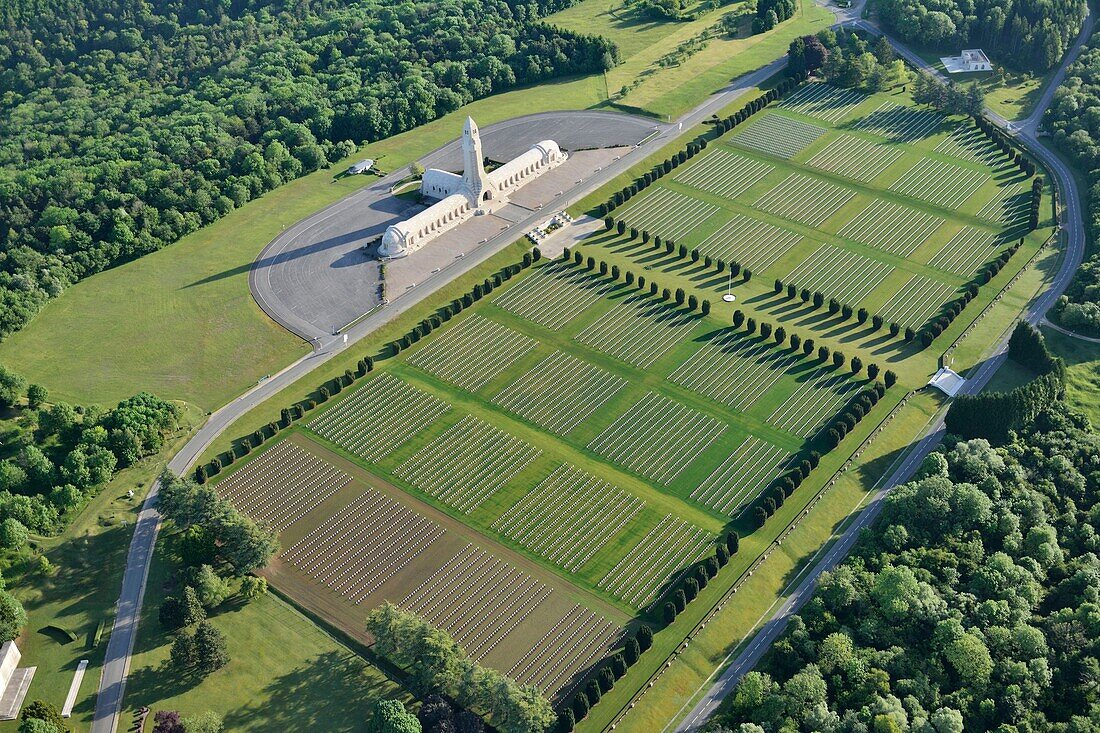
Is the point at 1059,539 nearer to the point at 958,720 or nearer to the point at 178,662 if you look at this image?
the point at 958,720

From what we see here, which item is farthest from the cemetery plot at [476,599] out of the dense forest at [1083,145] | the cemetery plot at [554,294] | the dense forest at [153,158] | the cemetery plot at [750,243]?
the dense forest at [1083,145]

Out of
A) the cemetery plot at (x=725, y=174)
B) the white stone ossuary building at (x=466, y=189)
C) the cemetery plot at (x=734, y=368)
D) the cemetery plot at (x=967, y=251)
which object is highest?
the white stone ossuary building at (x=466, y=189)

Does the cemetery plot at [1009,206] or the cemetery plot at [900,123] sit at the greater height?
the cemetery plot at [900,123]

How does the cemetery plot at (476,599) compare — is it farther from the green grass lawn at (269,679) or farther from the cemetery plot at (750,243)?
the cemetery plot at (750,243)

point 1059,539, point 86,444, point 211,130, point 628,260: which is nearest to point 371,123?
point 211,130

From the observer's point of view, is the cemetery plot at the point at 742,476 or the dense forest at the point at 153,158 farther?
the dense forest at the point at 153,158
